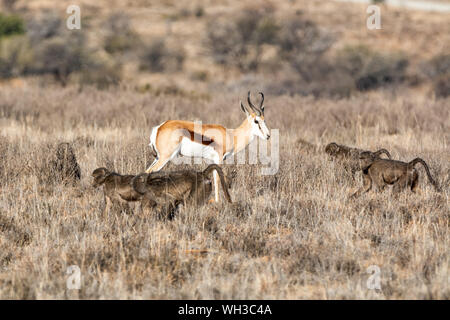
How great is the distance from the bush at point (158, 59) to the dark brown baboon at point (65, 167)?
1160 inches

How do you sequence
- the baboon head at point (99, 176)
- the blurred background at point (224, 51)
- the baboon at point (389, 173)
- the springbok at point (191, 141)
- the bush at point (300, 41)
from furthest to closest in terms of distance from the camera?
the bush at point (300, 41), the blurred background at point (224, 51), the springbok at point (191, 141), the baboon at point (389, 173), the baboon head at point (99, 176)

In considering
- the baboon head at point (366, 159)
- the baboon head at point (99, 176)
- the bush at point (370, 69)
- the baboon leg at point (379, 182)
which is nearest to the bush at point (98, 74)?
the bush at point (370, 69)

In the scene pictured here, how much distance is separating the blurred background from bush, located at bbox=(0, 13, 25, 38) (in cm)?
8

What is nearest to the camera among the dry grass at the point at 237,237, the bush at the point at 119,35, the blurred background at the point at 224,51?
the dry grass at the point at 237,237

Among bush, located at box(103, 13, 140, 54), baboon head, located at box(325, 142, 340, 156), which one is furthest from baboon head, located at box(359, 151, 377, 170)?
bush, located at box(103, 13, 140, 54)

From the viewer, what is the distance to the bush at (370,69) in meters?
28.9

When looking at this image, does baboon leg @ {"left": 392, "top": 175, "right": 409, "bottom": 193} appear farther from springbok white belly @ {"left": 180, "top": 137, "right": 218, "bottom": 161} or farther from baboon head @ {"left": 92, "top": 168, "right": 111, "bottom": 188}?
baboon head @ {"left": 92, "top": 168, "right": 111, "bottom": 188}

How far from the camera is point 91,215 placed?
6641mm

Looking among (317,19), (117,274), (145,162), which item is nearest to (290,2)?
(317,19)

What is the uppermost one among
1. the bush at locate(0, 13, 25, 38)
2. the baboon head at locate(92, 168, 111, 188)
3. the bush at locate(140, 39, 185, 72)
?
the bush at locate(0, 13, 25, 38)

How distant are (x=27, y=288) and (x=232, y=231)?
2.30m

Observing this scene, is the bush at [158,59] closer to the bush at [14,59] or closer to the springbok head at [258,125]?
the bush at [14,59]

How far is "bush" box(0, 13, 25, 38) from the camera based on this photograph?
3893cm
